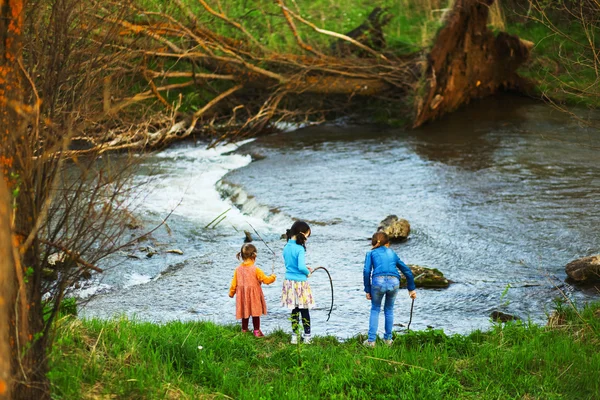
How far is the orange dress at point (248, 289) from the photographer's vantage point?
27.7 ft

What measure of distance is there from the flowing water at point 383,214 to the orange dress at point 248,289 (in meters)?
0.62

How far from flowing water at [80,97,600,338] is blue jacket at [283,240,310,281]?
98 cm

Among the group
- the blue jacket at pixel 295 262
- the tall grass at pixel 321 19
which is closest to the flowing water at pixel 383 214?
the blue jacket at pixel 295 262

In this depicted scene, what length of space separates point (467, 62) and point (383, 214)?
8681 millimetres

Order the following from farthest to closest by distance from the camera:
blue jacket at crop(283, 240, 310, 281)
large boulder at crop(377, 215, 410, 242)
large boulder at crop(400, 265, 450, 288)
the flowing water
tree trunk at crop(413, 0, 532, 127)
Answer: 1. tree trunk at crop(413, 0, 532, 127)
2. large boulder at crop(377, 215, 410, 242)
3. large boulder at crop(400, 265, 450, 288)
4. the flowing water
5. blue jacket at crop(283, 240, 310, 281)

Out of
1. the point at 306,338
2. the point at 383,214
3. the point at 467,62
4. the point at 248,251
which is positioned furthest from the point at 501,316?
the point at 467,62

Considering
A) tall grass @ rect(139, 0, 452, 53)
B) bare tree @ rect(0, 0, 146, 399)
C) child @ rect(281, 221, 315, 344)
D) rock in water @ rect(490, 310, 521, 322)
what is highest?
tall grass @ rect(139, 0, 452, 53)

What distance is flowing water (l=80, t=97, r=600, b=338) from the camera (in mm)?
10008

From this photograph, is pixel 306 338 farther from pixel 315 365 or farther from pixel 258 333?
pixel 315 365

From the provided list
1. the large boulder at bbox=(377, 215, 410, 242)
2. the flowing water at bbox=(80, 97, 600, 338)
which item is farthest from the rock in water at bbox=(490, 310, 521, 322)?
the large boulder at bbox=(377, 215, 410, 242)

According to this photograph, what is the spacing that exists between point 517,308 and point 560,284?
3.15 feet

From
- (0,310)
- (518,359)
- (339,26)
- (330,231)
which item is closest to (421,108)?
(339,26)

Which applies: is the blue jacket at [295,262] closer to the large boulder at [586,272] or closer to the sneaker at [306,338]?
the sneaker at [306,338]

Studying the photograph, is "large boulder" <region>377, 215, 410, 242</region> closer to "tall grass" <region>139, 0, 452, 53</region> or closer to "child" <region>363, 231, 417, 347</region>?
"child" <region>363, 231, 417, 347</region>
